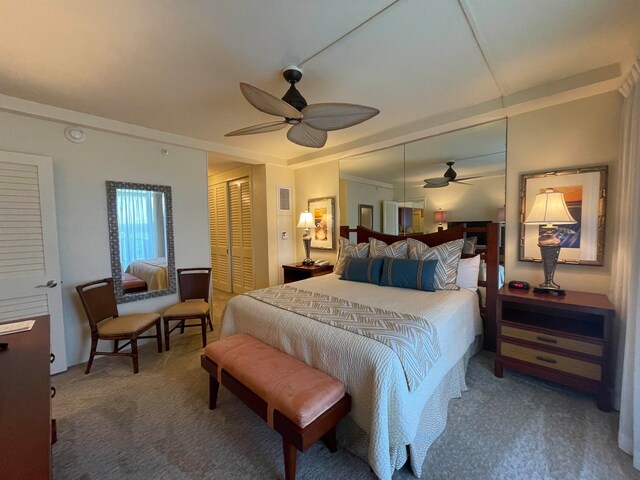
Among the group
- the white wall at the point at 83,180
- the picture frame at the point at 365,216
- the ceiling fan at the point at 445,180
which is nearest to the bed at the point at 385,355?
the ceiling fan at the point at 445,180

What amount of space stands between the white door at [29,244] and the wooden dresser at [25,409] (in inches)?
46.0

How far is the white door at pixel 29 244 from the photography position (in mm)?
2412

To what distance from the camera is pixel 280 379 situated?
5.27 feet

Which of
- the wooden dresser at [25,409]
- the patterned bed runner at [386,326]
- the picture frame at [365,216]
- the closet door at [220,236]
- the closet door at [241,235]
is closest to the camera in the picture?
the wooden dresser at [25,409]

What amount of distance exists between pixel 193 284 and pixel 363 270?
2309mm

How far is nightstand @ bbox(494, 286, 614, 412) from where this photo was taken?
2.00 meters

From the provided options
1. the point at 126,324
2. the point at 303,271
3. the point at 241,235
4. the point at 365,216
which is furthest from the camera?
the point at 241,235

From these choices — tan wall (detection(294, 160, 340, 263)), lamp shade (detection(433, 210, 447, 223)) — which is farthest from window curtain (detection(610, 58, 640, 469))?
tan wall (detection(294, 160, 340, 263))

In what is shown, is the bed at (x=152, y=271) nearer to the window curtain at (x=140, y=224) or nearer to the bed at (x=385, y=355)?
the window curtain at (x=140, y=224)

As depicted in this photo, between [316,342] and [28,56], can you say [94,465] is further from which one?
[28,56]

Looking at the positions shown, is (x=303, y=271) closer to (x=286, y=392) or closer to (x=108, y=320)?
(x=108, y=320)

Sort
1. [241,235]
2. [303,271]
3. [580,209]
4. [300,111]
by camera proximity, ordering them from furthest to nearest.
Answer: [241,235] → [303,271] → [580,209] → [300,111]

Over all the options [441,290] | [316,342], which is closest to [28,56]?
[316,342]

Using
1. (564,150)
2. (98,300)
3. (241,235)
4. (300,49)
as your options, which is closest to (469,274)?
(564,150)
